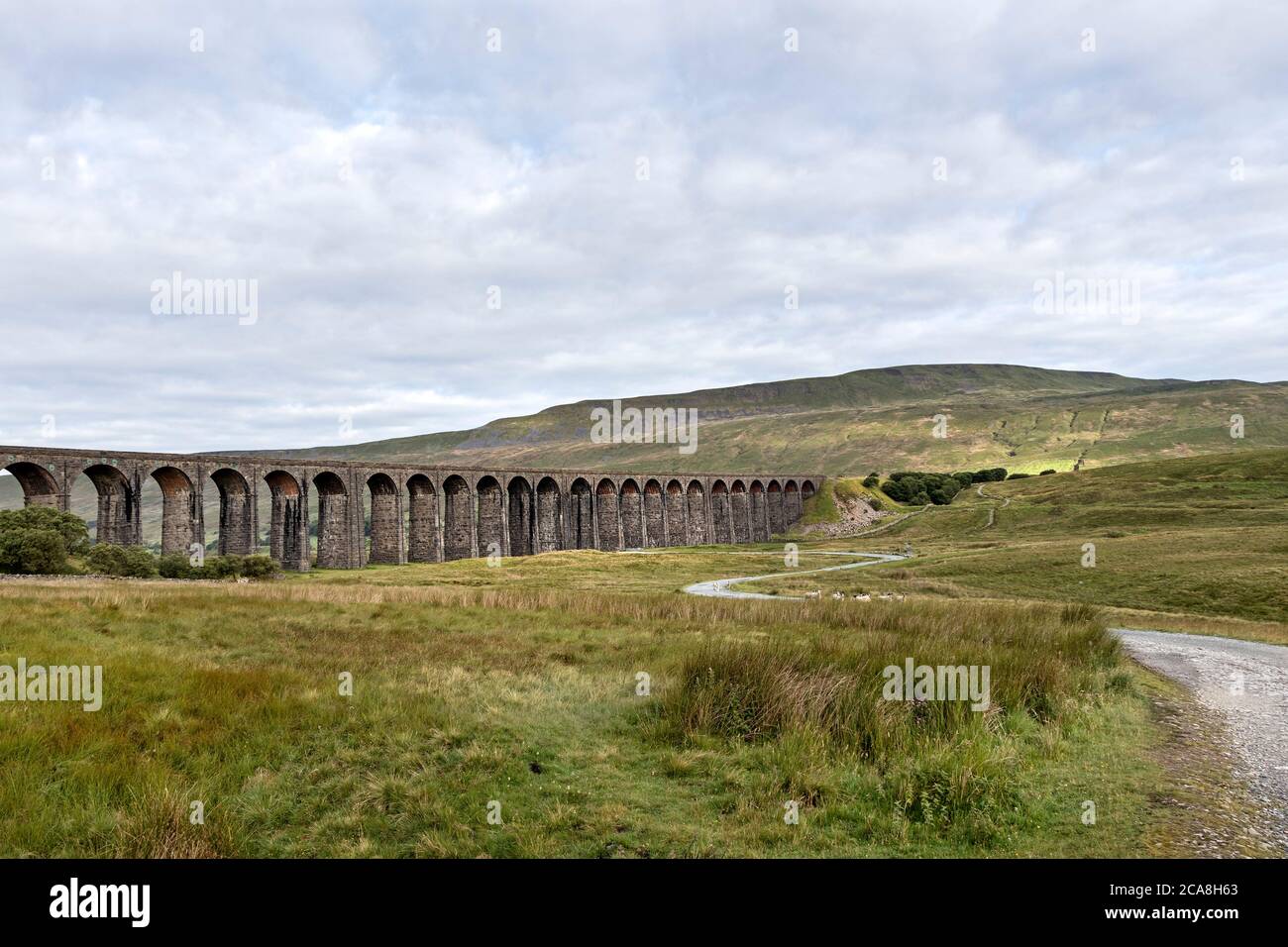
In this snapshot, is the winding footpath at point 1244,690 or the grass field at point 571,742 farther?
the winding footpath at point 1244,690

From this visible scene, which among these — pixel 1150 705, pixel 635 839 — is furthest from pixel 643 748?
pixel 1150 705

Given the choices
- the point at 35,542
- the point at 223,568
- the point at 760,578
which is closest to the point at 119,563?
the point at 35,542

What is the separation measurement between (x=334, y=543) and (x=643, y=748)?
57066 mm

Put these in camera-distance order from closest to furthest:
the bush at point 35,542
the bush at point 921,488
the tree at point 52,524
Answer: the bush at point 35,542 → the tree at point 52,524 → the bush at point 921,488

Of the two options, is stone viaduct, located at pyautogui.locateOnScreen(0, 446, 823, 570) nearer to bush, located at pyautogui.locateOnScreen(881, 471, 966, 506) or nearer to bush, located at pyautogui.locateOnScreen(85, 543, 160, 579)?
bush, located at pyautogui.locateOnScreen(85, 543, 160, 579)

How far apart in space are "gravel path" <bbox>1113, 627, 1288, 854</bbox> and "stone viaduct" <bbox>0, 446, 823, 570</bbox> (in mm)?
52352

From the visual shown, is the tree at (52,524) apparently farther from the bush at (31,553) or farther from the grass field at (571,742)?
the grass field at (571,742)

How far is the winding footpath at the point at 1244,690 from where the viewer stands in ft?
26.3

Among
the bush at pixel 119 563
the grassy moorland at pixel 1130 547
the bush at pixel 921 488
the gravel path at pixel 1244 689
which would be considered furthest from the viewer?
the bush at pixel 921 488

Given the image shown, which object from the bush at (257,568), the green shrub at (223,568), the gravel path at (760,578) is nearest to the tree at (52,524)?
the green shrub at (223,568)

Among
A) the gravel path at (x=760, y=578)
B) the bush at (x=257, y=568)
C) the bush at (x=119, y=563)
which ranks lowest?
the gravel path at (x=760, y=578)

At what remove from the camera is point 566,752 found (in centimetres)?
896

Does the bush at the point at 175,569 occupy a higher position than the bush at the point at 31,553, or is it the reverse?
the bush at the point at 31,553

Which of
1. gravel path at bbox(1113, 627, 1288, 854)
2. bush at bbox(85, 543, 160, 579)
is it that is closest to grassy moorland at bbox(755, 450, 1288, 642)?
gravel path at bbox(1113, 627, 1288, 854)
